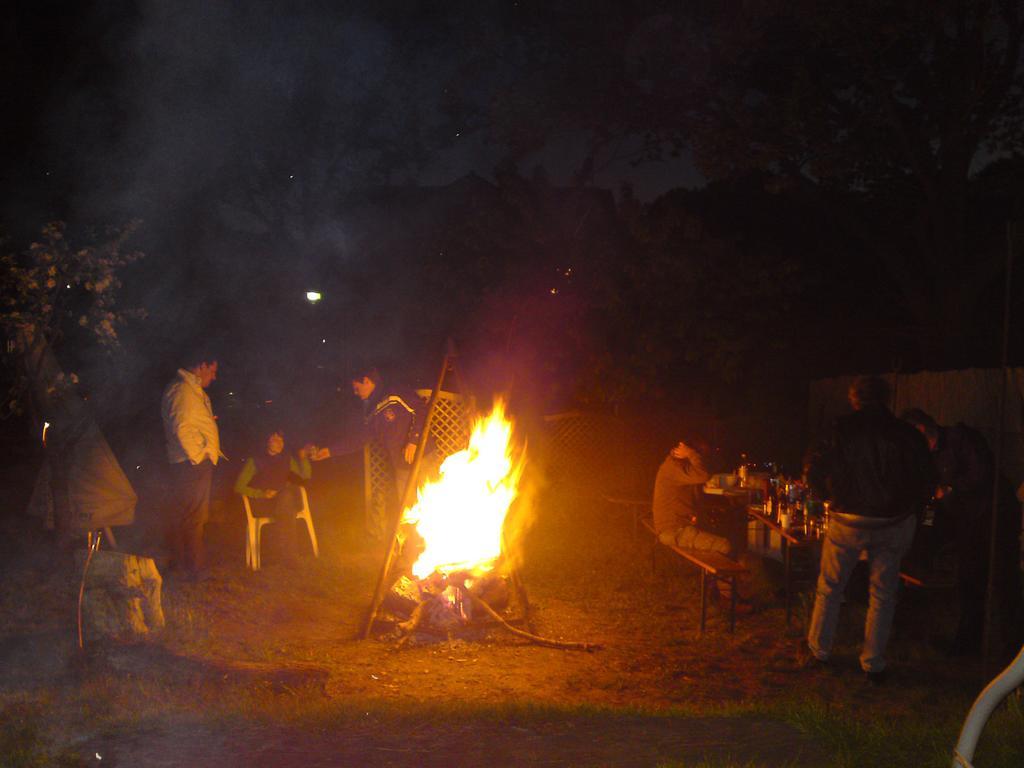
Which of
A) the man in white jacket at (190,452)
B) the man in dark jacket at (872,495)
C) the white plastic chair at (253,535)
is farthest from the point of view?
the white plastic chair at (253,535)

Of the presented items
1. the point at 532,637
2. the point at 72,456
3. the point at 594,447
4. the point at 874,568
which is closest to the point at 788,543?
the point at 874,568

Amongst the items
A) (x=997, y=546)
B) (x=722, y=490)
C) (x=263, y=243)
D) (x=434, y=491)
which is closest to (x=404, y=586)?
(x=434, y=491)

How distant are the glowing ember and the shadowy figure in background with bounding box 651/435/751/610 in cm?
148

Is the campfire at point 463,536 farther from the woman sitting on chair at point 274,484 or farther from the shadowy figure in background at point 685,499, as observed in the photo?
the woman sitting on chair at point 274,484

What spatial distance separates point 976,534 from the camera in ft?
21.1

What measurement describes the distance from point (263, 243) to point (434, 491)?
1938 cm

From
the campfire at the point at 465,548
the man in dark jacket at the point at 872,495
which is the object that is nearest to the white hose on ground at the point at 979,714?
the man in dark jacket at the point at 872,495

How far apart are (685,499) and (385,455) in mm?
4259

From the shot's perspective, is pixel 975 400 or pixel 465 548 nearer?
pixel 465 548

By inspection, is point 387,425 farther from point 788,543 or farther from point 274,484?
point 788,543

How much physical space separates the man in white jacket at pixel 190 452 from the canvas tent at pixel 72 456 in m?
0.84

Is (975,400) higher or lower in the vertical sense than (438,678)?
higher

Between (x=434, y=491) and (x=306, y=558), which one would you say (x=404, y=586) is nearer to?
(x=434, y=491)

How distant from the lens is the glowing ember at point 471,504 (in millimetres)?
7738
